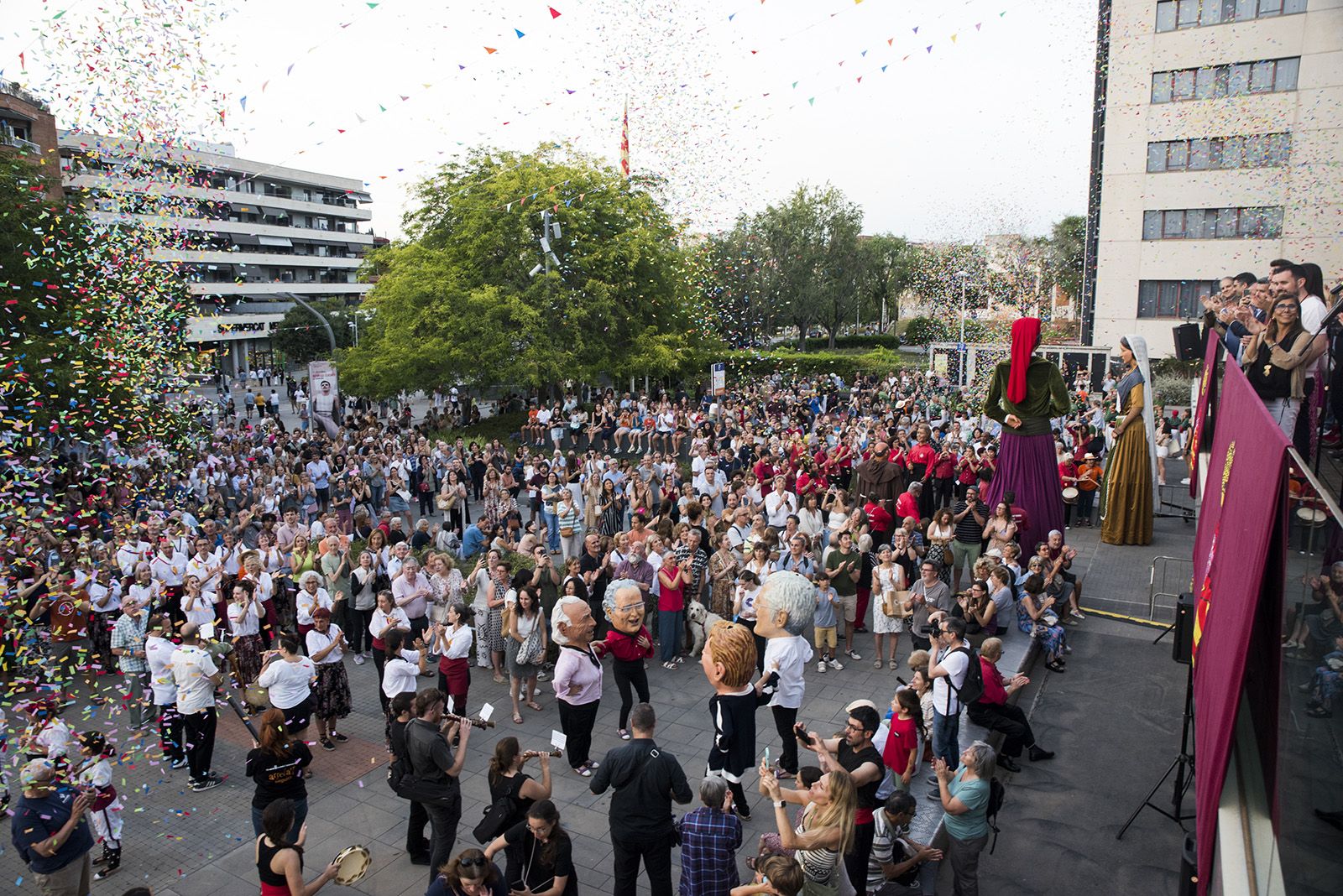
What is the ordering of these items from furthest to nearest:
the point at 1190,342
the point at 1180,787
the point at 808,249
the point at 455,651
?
the point at 808,249
the point at 1190,342
the point at 455,651
the point at 1180,787

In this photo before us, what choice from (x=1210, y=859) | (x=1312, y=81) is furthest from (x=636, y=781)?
(x=1312, y=81)

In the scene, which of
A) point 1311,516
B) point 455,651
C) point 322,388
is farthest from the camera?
point 322,388

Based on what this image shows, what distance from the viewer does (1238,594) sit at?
10.7 feet

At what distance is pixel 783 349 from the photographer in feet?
168

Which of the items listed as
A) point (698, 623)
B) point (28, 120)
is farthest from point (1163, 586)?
point (28, 120)

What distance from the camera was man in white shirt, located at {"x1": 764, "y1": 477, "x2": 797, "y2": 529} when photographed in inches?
481

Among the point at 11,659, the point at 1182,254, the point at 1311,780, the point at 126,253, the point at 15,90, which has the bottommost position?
the point at 11,659

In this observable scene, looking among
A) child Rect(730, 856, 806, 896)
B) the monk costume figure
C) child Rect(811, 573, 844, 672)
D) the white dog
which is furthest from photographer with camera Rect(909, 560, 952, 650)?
child Rect(730, 856, 806, 896)

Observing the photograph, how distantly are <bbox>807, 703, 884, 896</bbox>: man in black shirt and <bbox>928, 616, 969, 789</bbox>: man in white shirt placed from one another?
4.74ft

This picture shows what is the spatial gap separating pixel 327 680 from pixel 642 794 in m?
4.30

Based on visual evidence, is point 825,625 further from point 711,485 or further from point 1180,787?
point 711,485

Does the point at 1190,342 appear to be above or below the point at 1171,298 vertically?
below

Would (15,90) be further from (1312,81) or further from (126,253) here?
(1312,81)

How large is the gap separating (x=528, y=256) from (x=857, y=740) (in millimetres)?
24434
